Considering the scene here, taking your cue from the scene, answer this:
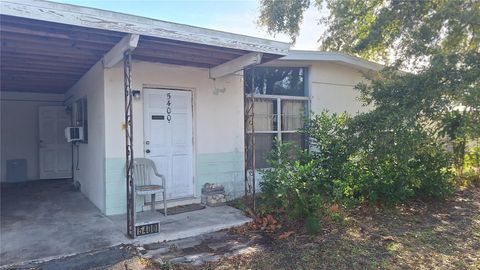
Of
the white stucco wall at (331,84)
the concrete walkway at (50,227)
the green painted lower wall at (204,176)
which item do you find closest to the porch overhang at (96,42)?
the green painted lower wall at (204,176)

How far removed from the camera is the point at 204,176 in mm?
5875

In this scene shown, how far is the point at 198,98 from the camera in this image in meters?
5.79

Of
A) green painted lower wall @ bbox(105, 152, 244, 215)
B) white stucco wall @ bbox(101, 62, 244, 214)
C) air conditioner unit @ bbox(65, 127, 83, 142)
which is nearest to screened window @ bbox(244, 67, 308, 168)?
white stucco wall @ bbox(101, 62, 244, 214)

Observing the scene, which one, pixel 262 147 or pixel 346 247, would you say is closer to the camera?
pixel 346 247

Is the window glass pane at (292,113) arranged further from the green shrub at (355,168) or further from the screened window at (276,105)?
the green shrub at (355,168)

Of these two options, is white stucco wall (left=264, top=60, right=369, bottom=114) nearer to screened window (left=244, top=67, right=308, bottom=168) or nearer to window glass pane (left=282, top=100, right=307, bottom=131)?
screened window (left=244, top=67, right=308, bottom=168)

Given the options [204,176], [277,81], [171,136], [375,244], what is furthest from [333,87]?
[375,244]

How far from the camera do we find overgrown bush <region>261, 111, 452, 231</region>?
4770 millimetres

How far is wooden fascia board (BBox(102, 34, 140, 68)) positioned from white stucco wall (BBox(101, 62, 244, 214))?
29 cm

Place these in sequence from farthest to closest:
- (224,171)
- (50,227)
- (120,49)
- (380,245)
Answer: (224,171), (50,227), (120,49), (380,245)

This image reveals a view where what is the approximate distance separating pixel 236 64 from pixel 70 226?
3.40m

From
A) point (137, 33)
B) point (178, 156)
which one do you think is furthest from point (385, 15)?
point (137, 33)

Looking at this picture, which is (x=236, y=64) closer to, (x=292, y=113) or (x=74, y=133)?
(x=292, y=113)

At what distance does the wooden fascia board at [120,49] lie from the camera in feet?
12.2
